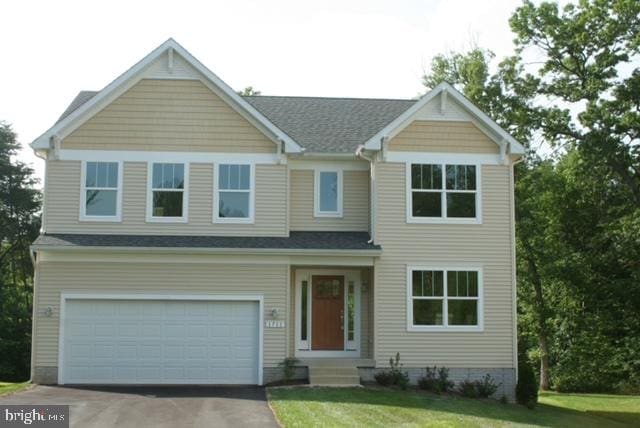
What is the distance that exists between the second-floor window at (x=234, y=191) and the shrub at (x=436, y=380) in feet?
20.5

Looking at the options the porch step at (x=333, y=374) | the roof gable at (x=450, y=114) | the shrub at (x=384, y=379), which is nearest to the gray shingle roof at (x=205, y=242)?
the roof gable at (x=450, y=114)

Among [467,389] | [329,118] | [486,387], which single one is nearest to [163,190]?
[329,118]

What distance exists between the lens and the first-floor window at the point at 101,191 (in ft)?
65.7

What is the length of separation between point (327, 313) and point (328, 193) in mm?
3389

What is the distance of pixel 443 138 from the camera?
67.8ft

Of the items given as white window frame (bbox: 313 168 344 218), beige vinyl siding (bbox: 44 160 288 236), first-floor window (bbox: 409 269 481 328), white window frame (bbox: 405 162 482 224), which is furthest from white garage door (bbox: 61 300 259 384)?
white window frame (bbox: 405 162 482 224)

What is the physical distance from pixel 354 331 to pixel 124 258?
21.6 feet

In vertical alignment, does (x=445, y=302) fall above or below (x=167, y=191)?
below

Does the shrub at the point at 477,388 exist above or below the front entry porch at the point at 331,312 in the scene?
below

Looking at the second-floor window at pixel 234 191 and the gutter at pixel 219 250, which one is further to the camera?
the second-floor window at pixel 234 191

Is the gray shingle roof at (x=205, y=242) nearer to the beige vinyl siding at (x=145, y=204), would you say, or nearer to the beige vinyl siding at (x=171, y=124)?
the beige vinyl siding at (x=145, y=204)

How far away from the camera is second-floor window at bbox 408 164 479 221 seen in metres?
20.5

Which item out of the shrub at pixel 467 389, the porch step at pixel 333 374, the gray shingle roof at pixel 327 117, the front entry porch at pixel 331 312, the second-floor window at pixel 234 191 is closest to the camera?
the porch step at pixel 333 374

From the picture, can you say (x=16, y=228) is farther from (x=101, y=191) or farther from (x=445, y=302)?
(x=445, y=302)
